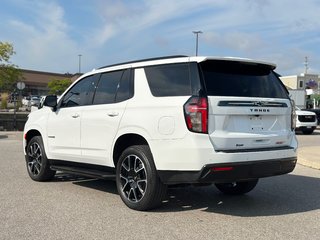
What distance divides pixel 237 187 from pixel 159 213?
5.70ft

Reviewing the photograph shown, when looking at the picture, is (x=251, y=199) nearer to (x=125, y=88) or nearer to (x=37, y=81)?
(x=125, y=88)

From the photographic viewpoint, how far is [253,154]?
5719 mm

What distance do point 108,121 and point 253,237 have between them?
2714mm

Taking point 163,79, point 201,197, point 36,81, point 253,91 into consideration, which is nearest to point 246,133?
point 253,91

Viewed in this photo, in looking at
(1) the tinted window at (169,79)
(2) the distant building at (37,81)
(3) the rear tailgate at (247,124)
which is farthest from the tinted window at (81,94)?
(2) the distant building at (37,81)

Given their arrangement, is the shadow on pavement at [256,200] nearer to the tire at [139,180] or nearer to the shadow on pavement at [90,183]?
the tire at [139,180]

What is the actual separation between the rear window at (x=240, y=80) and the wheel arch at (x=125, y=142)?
1.21 m

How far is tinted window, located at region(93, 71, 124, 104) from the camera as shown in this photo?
6832 millimetres

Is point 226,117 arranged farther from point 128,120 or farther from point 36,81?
point 36,81

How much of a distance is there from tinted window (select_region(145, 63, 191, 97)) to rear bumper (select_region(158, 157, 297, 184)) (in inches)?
38.2

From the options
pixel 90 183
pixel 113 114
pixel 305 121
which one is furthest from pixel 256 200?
pixel 305 121

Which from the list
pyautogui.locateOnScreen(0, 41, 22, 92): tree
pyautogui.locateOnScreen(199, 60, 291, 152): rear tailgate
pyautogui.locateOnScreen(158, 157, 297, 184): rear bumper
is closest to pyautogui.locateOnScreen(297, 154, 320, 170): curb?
pyautogui.locateOnScreen(199, 60, 291, 152): rear tailgate

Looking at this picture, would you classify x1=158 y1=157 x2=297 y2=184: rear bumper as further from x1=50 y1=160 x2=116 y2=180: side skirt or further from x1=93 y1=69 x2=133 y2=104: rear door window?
x1=93 y1=69 x2=133 y2=104: rear door window

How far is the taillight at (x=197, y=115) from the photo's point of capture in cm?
549
